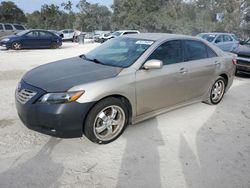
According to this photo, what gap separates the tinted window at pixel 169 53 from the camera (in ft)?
14.1

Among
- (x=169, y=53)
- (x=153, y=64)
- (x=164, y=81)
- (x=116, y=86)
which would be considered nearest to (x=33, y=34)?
(x=169, y=53)

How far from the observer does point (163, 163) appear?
3361 millimetres

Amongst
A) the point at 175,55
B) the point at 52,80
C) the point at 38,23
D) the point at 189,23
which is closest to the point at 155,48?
the point at 175,55

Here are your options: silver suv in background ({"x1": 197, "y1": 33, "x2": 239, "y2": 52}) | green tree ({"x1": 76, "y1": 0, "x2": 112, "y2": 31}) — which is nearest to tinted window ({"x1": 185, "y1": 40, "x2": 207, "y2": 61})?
silver suv in background ({"x1": 197, "y1": 33, "x2": 239, "y2": 52})

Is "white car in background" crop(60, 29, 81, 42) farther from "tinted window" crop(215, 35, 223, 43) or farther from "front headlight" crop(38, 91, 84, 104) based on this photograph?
"front headlight" crop(38, 91, 84, 104)

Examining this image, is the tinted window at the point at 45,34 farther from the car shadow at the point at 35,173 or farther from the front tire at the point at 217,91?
the car shadow at the point at 35,173

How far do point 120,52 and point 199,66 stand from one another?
1588 millimetres

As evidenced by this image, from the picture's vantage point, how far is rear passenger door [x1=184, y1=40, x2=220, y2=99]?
15.8 ft

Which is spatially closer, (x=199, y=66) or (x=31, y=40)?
(x=199, y=66)

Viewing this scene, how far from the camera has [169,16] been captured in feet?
159

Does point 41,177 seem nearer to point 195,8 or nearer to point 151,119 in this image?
point 151,119

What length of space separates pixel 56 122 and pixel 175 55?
2.45 meters

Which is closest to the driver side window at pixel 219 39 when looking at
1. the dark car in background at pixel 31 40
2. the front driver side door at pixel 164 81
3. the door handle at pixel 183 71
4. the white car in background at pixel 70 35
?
the front driver side door at pixel 164 81

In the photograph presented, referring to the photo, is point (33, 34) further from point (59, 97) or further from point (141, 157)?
point (141, 157)
